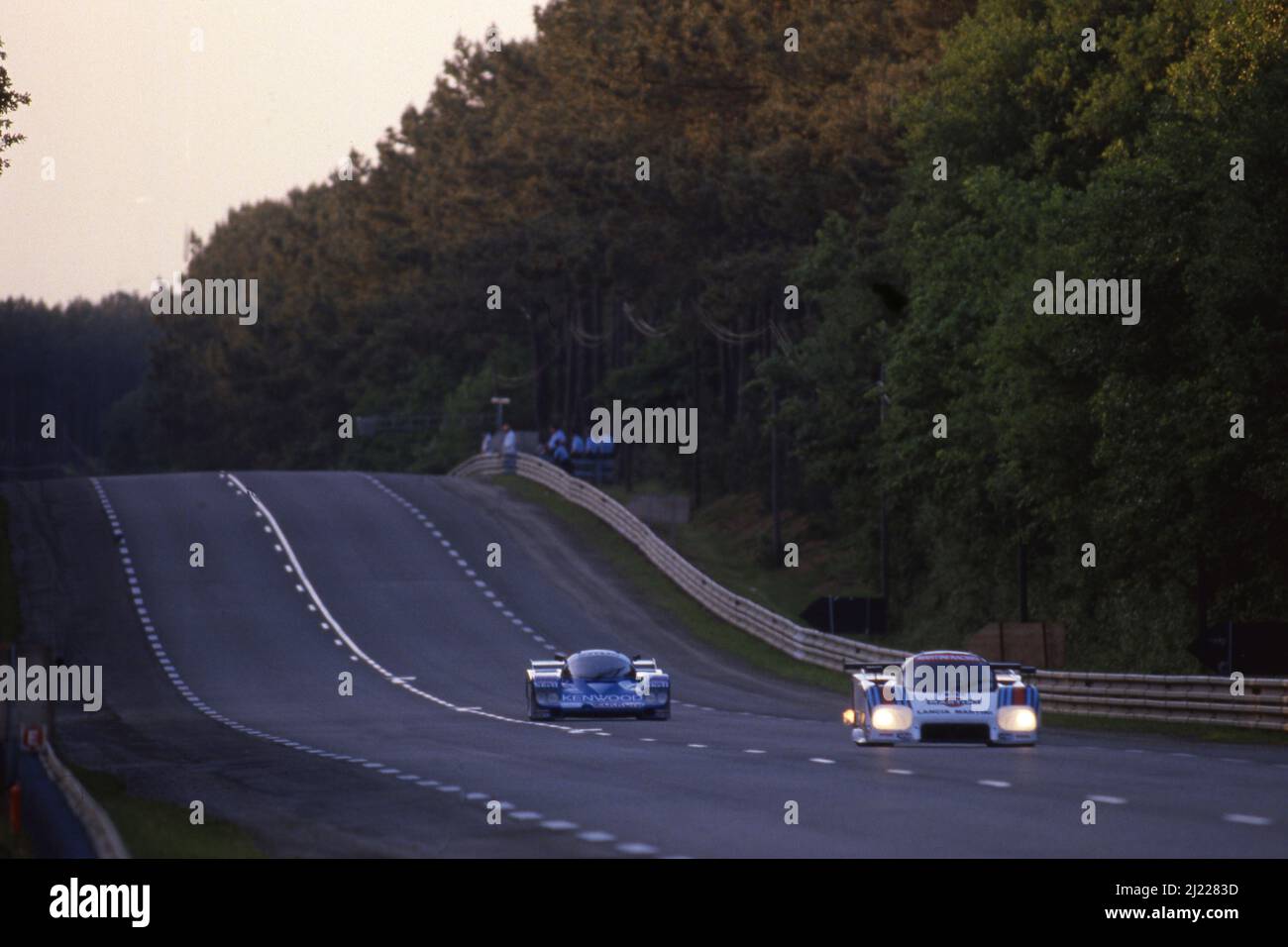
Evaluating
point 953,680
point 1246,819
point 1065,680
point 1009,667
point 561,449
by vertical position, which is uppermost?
point 561,449

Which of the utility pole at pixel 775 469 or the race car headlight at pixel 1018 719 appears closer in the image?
the race car headlight at pixel 1018 719

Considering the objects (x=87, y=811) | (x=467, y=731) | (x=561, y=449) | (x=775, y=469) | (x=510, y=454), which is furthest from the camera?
(x=561, y=449)

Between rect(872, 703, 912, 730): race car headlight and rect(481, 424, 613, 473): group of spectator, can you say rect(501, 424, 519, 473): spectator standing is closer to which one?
rect(481, 424, 613, 473): group of spectator

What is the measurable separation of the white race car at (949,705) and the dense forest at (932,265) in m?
12.9

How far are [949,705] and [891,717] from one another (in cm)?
71

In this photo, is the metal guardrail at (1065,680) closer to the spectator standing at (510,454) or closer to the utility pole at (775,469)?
the utility pole at (775,469)

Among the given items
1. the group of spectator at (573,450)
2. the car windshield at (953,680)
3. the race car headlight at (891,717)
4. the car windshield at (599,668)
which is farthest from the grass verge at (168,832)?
the group of spectator at (573,450)

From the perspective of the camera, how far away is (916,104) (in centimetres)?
5772

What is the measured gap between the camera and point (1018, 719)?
923 inches

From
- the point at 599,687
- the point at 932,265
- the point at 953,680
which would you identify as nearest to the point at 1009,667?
the point at 953,680

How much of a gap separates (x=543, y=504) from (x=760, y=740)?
47.6 meters

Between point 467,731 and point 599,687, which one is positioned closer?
point 467,731

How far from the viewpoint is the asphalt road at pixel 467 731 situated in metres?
15.4

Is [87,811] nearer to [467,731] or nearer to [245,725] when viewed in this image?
[467,731]
